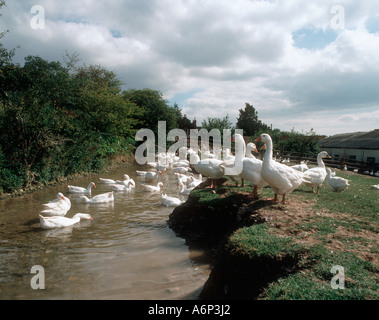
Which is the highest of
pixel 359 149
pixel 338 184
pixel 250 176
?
pixel 359 149

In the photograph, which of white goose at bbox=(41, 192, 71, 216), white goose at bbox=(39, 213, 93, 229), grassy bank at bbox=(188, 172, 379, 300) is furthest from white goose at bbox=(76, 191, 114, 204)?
grassy bank at bbox=(188, 172, 379, 300)

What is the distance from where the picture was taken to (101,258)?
5.95 meters

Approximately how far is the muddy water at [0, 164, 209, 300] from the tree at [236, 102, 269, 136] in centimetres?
4267

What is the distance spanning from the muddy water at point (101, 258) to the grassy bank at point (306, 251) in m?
1.31

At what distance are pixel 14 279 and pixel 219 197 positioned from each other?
498 cm

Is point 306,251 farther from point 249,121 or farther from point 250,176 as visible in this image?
point 249,121

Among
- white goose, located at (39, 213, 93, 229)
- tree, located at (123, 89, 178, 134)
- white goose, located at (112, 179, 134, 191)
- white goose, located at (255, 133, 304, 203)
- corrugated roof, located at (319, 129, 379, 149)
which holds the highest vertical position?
tree, located at (123, 89, 178, 134)

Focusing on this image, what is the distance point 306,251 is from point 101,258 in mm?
4384

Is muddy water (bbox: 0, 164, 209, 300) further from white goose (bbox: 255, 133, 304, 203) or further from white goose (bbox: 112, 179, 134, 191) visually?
white goose (bbox: 112, 179, 134, 191)

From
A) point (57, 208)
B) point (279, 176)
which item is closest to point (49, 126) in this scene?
point (57, 208)

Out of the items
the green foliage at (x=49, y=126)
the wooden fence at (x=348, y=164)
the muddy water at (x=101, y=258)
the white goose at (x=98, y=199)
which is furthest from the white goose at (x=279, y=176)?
the wooden fence at (x=348, y=164)

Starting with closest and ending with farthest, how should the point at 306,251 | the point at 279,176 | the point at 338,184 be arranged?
the point at 306,251
the point at 279,176
the point at 338,184

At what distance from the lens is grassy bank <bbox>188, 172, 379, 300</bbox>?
122 inches

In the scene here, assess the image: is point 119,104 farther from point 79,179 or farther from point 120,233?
point 120,233
